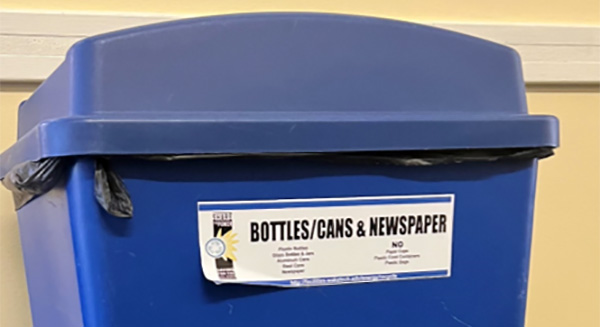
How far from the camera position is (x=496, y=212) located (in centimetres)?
58

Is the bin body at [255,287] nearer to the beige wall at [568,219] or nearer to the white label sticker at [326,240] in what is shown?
the white label sticker at [326,240]

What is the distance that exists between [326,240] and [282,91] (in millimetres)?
130

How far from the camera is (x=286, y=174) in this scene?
52cm

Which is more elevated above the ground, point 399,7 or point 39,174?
point 399,7

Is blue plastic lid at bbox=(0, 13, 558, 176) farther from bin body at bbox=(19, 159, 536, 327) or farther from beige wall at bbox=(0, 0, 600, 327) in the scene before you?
beige wall at bbox=(0, 0, 600, 327)

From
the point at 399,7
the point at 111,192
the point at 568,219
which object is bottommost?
the point at 568,219

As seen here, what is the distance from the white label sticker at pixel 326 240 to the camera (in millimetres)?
510

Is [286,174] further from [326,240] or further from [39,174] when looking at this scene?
[39,174]

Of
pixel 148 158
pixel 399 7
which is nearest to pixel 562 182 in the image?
pixel 399 7

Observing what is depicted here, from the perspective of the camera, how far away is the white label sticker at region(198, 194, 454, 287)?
51cm

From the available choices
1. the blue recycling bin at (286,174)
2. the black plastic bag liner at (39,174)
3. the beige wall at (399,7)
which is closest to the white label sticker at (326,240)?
the blue recycling bin at (286,174)

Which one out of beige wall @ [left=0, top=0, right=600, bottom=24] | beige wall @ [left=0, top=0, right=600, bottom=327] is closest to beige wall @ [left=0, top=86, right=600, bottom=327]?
beige wall @ [left=0, top=0, right=600, bottom=327]

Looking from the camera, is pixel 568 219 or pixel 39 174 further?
pixel 568 219

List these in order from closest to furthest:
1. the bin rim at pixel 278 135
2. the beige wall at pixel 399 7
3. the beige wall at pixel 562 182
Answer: the bin rim at pixel 278 135 → the beige wall at pixel 399 7 → the beige wall at pixel 562 182
